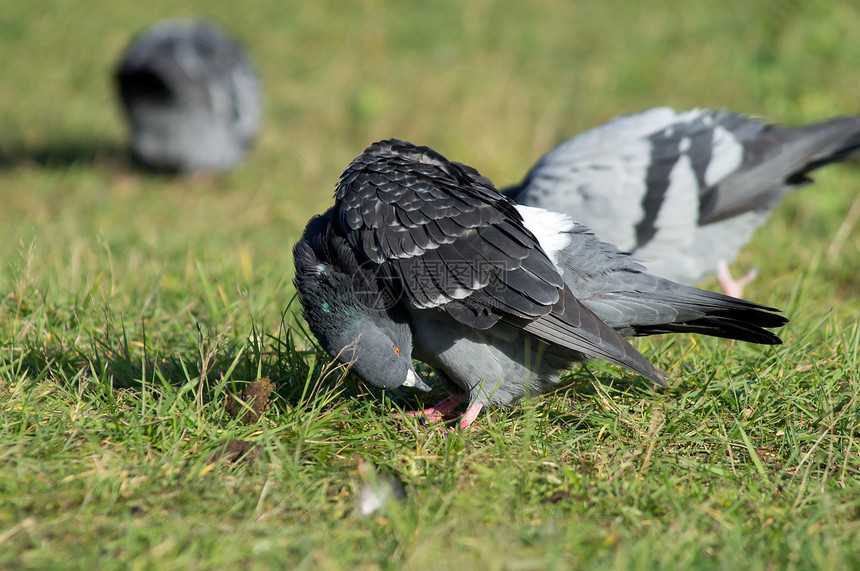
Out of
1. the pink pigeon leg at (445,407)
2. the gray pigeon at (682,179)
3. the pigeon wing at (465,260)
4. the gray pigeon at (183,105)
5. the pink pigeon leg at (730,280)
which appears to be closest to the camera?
the pigeon wing at (465,260)

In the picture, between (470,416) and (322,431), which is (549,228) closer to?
(470,416)

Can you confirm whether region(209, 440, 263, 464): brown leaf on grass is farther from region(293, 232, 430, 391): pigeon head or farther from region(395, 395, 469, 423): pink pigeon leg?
region(395, 395, 469, 423): pink pigeon leg

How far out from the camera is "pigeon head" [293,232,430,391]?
9.80ft

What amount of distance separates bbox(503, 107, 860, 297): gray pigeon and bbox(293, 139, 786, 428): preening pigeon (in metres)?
1.57

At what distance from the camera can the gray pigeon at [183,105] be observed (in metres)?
8.27

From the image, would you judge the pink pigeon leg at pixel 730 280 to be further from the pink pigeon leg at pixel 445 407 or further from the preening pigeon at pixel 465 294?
the pink pigeon leg at pixel 445 407

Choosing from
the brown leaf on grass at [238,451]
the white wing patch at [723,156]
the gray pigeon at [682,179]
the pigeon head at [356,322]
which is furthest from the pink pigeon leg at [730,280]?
the brown leaf on grass at [238,451]

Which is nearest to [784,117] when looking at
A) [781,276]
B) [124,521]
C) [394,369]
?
[781,276]

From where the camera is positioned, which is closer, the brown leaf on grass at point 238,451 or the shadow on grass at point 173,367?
the brown leaf on grass at point 238,451

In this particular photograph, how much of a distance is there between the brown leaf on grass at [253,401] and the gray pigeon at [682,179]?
244 cm

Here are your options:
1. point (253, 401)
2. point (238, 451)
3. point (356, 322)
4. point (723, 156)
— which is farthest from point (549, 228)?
point (723, 156)

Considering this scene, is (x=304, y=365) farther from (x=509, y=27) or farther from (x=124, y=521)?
(x=509, y=27)

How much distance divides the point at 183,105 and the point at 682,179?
5.62 m

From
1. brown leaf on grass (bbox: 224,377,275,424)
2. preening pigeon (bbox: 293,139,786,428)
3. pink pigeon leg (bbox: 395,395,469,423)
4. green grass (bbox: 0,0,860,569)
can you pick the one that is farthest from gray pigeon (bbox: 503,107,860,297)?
brown leaf on grass (bbox: 224,377,275,424)
